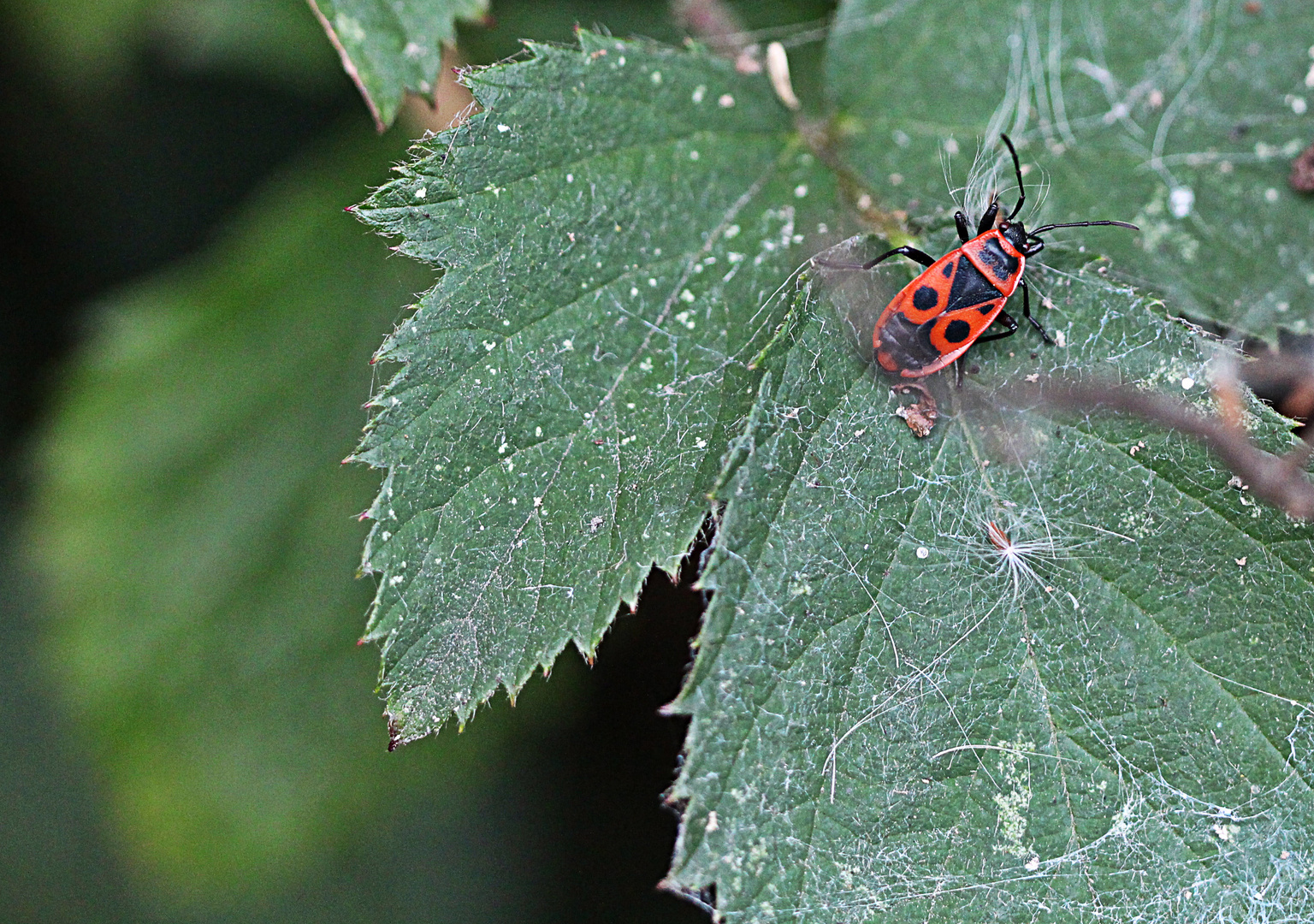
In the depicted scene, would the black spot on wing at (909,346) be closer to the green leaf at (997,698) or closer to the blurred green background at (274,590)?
the green leaf at (997,698)

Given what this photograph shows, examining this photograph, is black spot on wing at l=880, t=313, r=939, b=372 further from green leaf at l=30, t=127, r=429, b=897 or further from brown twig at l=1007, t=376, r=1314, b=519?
green leaf at l=30, t=127, r=429, b=897

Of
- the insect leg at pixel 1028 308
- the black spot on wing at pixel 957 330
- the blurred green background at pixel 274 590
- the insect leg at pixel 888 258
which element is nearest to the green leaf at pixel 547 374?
the insect leg at pixel 888 258

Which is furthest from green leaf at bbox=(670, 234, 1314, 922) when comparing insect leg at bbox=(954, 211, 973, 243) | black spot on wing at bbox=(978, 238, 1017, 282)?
insect leg at bbox=(954, 211, 973, 243)

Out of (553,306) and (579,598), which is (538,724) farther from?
(553,306)

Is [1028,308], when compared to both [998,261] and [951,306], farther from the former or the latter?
[951,306]

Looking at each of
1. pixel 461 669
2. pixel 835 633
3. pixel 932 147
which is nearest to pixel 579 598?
pixel 461 669

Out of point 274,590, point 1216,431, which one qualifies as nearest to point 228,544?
point 274,590
